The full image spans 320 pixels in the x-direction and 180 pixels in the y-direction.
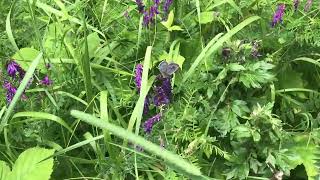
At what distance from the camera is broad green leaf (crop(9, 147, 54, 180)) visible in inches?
62.8

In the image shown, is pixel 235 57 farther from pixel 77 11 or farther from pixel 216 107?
pixel 77 11

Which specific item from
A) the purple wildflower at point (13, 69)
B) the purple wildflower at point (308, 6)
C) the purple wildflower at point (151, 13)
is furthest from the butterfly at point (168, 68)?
the purple wildflower at point (308, 6)

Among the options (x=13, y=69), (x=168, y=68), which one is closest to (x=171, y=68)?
(x=168, y=68)

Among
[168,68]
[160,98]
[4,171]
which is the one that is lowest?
[4,171]

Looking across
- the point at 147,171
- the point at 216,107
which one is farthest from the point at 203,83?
the point at 147,171

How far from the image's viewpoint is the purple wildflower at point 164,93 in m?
1.71

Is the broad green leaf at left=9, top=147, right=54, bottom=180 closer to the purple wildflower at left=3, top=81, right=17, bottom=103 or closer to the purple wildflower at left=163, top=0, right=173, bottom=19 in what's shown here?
the purple wildflower at left=3, top=81, right=17, bottom=103

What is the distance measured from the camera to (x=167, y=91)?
1.72 metres

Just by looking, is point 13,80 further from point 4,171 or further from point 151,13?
point 151,13

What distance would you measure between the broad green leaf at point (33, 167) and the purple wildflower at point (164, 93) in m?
0.37

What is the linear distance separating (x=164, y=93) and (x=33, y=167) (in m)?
0.46

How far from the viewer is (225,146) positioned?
1848 millimetres

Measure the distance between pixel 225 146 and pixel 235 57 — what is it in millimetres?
305

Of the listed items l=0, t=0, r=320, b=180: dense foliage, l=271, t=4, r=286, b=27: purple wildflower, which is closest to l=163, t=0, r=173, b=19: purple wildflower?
l=0, t=0, r=320, b=180: dense foliage
